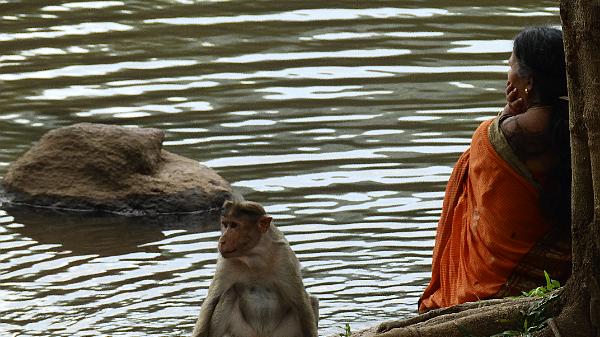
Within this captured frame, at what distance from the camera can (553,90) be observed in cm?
733

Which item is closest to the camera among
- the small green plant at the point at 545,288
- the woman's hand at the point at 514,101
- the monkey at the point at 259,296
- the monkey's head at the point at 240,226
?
the small green plant at the point at 545,288

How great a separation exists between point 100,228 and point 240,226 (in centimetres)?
399

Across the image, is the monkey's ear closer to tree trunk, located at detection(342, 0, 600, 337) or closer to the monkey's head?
the monkey's head

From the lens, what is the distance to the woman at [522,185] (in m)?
7.30

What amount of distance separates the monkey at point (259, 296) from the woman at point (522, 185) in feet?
Result: 3.05

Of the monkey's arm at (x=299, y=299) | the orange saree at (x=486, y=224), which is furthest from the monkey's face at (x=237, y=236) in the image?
the orange saree at (x=486, y=224)

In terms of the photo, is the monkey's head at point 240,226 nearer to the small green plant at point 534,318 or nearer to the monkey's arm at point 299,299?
the monkey's arm at point 299,299

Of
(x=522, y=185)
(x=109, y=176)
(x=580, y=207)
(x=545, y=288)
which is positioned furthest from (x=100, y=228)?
(x=580, y=207)

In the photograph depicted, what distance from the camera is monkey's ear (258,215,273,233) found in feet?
23.2

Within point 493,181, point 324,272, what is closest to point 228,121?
point 324,272

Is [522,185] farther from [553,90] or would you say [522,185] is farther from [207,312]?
[207,312]

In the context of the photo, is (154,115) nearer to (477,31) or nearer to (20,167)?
(20,167)

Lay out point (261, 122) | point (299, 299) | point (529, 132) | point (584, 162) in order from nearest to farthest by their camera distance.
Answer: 1. point (584, 162)
2. point (299, 299)
3. point (529, 132)
4. point (261, 122)

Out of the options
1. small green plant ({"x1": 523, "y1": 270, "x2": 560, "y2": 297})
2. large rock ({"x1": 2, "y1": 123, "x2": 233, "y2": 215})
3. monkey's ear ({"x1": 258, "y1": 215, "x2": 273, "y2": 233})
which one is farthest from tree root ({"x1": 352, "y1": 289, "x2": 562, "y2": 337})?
large rock ({"x1": 2, "y1": 123, "x2": 233, "y2": 215})
